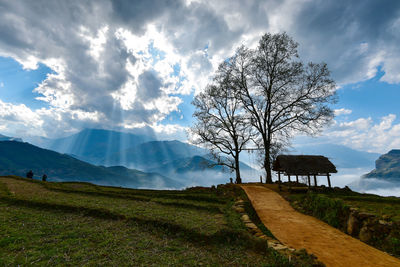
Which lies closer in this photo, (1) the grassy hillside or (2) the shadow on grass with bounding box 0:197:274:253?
(1) the grassy hillside

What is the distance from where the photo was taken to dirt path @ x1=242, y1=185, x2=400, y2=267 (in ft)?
22.8

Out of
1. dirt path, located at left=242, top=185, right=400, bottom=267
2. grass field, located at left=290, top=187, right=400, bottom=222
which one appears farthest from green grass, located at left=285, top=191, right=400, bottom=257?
dirt path, located at left=242, top=185, right=400, bottom=267

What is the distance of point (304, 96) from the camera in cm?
2922

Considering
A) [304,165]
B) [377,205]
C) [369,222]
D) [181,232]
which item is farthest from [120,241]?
[304,165]

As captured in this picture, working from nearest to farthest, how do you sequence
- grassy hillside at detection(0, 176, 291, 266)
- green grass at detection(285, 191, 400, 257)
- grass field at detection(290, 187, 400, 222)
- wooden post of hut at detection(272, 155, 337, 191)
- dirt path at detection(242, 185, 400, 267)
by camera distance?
grassy hillside at detection(0, 176, 291, 266)
dirt path at detection(242, 185, 400, 267)
green grass at detection(285, 191, 400, 257)
grass field at detection(290, 187, 400, 222)
wooden post of hut at detection(272, 155, 337, 191)

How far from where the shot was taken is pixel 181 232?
862 centimetres

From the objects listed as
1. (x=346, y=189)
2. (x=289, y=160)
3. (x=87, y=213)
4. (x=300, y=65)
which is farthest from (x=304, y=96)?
(x=87, y=213)

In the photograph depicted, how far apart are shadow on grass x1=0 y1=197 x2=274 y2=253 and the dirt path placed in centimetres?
225

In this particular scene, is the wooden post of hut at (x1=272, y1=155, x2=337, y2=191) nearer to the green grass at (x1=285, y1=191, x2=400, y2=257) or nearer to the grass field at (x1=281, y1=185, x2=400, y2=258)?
the green grass at (x1=285, y1=191, x2=400, y2=257)

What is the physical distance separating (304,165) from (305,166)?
168 mm

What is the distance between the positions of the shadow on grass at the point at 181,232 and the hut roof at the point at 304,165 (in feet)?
60.7

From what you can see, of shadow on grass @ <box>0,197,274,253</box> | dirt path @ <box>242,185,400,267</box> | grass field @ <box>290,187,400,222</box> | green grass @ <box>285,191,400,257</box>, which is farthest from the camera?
grass field @ <box>290,187,400,222</box>

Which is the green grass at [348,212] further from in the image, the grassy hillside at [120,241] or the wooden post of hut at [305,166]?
the wooden post of hut at [305,166]

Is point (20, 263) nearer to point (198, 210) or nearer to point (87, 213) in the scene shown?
point (87, 213)
